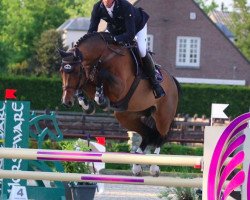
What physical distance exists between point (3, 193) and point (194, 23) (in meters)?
42.1

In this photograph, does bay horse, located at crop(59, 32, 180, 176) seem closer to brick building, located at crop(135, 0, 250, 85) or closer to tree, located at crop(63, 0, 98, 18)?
brick building, located at crop(135, 0, 250, 85)

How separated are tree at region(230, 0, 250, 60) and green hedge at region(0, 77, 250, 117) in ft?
74.1

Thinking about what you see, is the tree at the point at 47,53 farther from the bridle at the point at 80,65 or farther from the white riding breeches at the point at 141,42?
the bridle at the point at 80,65

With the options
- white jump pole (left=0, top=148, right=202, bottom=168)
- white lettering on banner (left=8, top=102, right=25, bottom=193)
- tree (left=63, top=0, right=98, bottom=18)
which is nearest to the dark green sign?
white lettering on banner (left=8, top=102, right=25, bottom=193)

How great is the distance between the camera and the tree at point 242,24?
6350 cm

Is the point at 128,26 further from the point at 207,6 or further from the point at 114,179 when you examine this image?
the point at 207,6

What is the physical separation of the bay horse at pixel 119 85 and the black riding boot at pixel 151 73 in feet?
0.20

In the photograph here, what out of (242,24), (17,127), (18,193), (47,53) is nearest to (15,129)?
(17,127)

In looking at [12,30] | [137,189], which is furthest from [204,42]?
[137,189]

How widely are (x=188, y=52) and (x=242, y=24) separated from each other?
1353 cm

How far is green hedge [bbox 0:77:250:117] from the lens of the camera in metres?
39.5

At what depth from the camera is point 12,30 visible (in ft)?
228

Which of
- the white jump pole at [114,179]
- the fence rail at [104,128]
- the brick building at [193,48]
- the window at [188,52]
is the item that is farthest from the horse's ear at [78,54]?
the window at [188,52]

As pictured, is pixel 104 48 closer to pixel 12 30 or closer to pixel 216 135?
pixel 216 135
